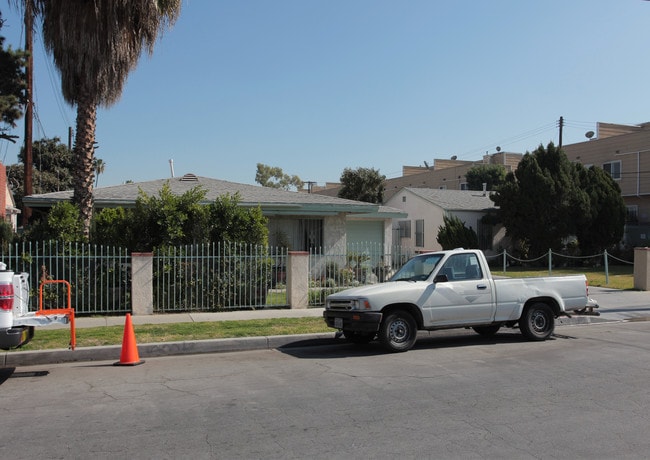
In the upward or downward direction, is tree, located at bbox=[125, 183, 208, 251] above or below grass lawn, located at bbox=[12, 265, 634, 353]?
above

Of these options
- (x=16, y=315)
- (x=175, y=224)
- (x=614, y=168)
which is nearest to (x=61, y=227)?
(x=175, y=224)

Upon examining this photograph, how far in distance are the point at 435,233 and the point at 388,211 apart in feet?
33.4

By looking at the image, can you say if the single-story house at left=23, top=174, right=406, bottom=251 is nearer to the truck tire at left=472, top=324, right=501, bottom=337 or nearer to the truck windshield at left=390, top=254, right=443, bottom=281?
the truck tire at left=472, top=324, right=501, bottom=337

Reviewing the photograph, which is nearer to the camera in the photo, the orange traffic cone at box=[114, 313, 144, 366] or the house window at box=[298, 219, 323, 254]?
the orange traffic cone at box=[114, 313, 144, 366]

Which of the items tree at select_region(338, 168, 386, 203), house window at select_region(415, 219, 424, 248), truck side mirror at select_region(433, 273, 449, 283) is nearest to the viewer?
truck side mirror at select_region(433, 273, 449, 283)

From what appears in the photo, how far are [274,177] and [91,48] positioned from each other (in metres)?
85.6

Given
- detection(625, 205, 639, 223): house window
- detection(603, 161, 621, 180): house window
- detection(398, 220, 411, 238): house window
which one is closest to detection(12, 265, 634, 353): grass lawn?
detection(398, 220, 411, 238): house window

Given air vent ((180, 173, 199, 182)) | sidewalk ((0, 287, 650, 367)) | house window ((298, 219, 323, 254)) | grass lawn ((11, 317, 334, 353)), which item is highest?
air vent ((180, 173, 199, 182))

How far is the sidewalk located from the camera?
9.20 meters

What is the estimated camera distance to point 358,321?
920 centimetres

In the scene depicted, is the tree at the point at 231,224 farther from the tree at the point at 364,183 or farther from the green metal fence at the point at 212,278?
the tree at the point at 364,183

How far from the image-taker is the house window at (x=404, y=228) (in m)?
34.7

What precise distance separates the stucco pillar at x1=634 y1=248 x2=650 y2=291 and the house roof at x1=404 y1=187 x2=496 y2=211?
12.8 metres

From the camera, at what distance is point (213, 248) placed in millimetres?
13711
